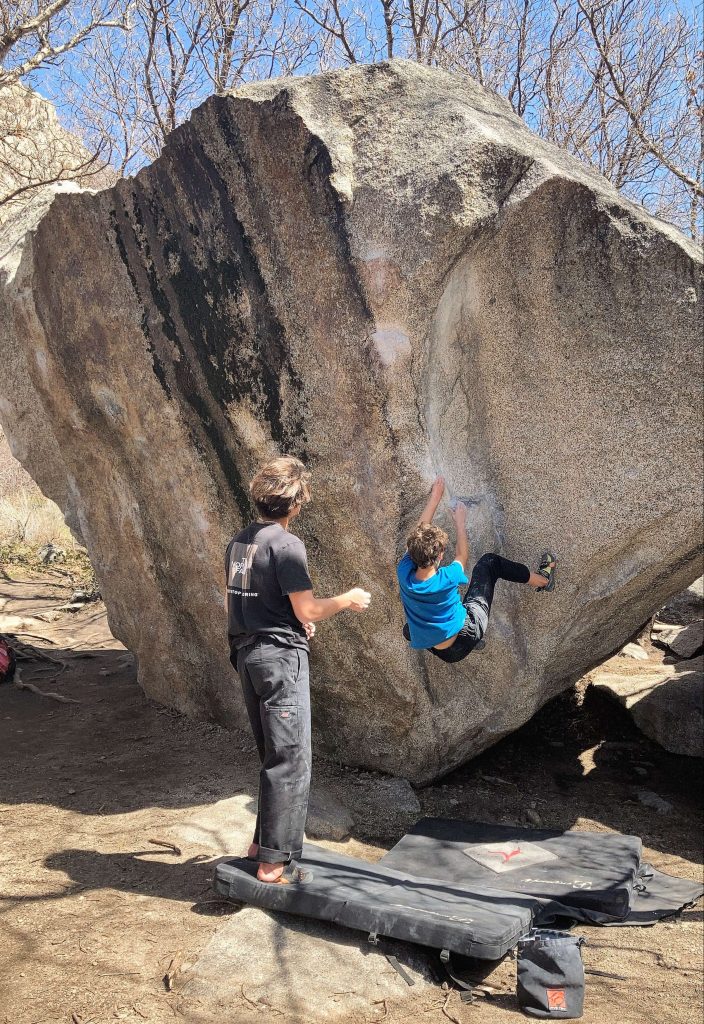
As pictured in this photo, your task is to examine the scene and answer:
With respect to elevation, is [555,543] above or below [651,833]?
above

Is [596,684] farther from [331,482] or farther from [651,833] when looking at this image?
[331,482]

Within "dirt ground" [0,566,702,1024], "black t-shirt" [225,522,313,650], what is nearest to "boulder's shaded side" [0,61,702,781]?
"dirt ground" [0,566,702,1024]

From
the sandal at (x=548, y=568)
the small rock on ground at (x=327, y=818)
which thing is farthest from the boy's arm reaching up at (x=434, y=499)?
the small rock on ground at (x=327, y=818)

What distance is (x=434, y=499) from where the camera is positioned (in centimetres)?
424

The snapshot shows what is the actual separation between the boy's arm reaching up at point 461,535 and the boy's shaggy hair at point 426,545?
315 millimetres

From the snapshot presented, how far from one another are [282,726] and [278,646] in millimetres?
291

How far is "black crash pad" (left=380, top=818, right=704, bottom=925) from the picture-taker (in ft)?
12.5

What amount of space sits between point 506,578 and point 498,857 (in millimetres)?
1264

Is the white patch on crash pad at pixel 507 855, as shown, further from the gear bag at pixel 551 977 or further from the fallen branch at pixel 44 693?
the fallen branch at pixel 44 693

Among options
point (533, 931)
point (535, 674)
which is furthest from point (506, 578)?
point (533, 931)

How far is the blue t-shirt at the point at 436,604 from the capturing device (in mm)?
3932

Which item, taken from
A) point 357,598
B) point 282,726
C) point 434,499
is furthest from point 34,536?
point 357,598

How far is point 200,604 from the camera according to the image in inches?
203

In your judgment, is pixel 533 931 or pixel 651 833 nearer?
pixel 533 931
